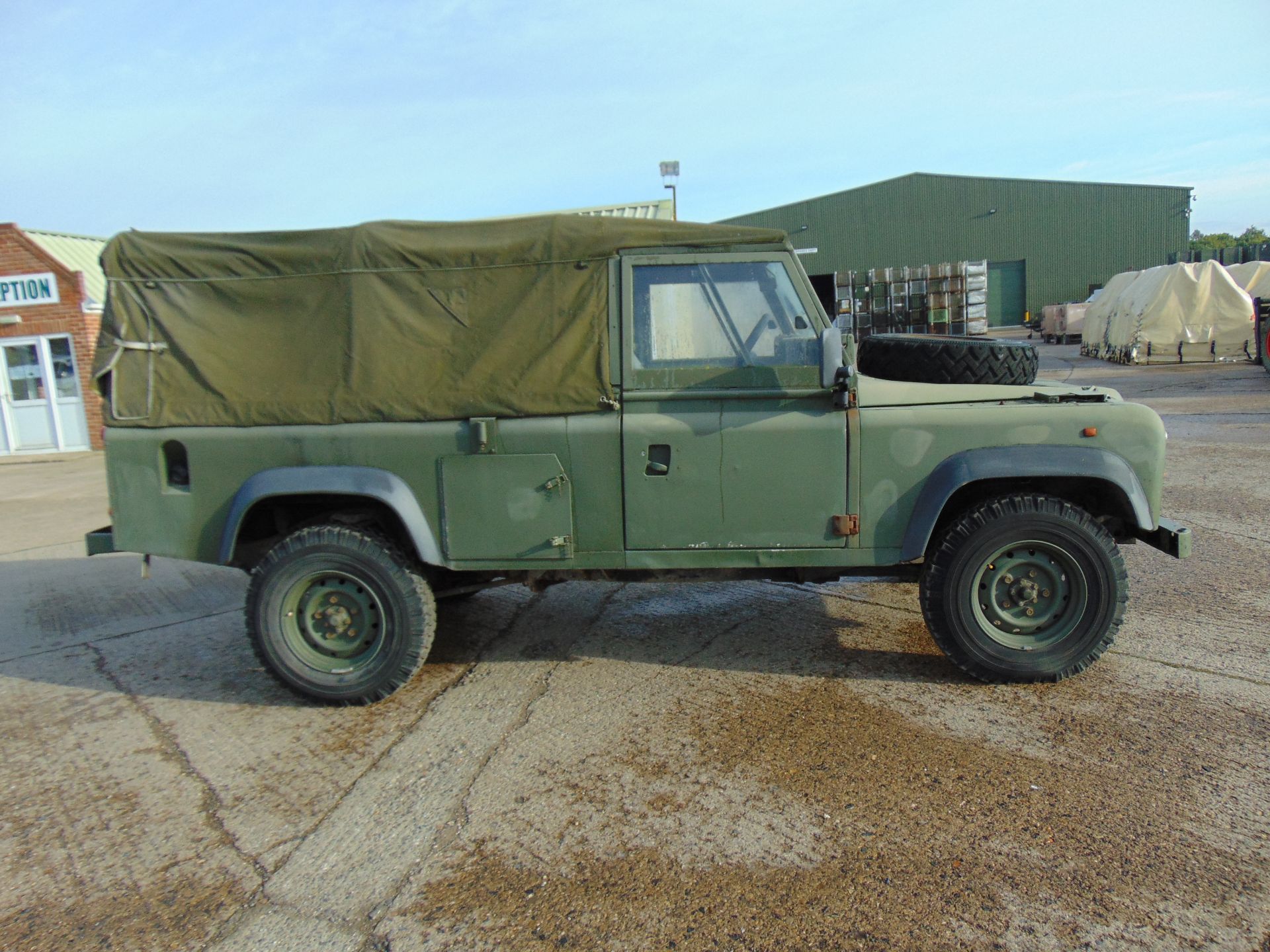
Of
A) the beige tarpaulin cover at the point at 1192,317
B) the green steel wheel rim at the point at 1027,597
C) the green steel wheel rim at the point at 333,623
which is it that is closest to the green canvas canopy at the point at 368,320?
the green steel wheel rim at the point at 333,623

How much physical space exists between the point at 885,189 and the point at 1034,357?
4398cm

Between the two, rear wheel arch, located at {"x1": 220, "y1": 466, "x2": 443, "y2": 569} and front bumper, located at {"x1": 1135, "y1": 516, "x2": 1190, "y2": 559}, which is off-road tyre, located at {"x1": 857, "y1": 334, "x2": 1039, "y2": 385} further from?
rear wheel arch, located at {"x1": 220, "y1": 466, "x2": 443, "y2": 569}

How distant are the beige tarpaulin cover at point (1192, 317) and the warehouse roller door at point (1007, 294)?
73.4 feet

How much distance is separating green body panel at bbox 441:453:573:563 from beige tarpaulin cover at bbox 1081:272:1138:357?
87.2 feet

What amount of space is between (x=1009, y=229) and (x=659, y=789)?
154ft

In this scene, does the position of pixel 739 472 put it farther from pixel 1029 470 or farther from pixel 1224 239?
pixel 1224 239

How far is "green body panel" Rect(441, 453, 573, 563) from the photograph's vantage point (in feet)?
13.8

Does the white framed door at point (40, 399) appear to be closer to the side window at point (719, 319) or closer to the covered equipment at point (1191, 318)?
the side window at point (719, 319)

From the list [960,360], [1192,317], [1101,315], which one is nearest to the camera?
[960,360]

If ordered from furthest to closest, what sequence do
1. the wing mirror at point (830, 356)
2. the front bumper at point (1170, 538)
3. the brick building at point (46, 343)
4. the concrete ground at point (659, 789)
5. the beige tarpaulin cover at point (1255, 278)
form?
the beige tarpaulin cover at point (1255, 278)
the brick building at point (46, 343)
the front bumper at point (1170, 538)
the wing mirror at point (830, 356)
the concrete ground at point (659, 789)

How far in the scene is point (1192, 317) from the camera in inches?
879

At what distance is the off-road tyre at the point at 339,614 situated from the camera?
13.9 feet

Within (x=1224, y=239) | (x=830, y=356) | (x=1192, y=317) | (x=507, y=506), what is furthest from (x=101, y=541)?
(x=1224, y=239)

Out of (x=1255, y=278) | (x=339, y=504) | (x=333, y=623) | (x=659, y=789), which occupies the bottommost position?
(x=659, y=789)
